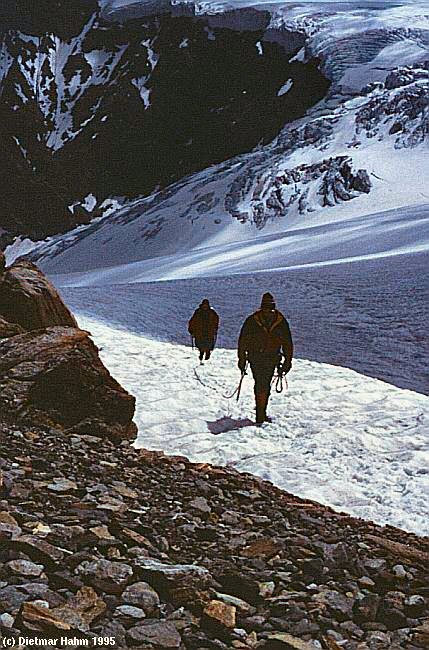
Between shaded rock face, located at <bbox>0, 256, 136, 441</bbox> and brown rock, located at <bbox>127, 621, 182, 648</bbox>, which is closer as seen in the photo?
brown rock, located at <bbox>127, 621, 182, 648</bbox>

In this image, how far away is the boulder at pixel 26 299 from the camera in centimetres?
443

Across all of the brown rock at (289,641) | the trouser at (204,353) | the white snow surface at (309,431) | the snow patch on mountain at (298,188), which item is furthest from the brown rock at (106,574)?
the snow patch on mountain at (298,188)

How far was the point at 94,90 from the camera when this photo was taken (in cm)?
4938

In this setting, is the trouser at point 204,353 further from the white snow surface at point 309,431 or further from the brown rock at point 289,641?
the brown rock at point 289,641

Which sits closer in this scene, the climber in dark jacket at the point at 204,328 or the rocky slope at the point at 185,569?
the rocky slope at the point at 185,569

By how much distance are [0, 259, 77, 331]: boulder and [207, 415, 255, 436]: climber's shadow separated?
42.6 inches

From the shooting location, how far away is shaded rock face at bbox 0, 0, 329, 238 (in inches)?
1628

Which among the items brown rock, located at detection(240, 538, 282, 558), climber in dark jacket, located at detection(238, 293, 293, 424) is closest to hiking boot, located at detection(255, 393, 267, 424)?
climber in dark jacket, located at detection(238, 293, 293, 424)

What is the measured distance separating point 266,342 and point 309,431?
1.73ft

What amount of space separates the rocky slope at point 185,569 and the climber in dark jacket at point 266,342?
155cm

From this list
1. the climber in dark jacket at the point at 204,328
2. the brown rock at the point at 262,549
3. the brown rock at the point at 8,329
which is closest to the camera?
the brown rock at the point at 262,549

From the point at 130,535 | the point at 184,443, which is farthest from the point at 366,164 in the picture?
the point at 130,535

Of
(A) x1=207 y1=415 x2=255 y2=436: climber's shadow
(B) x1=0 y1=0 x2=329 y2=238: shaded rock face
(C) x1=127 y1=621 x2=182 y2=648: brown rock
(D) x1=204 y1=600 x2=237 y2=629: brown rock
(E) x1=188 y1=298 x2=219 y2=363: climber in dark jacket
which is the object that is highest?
(B) x1=0 y1=0 x2=329 y2=238: shaded rock face

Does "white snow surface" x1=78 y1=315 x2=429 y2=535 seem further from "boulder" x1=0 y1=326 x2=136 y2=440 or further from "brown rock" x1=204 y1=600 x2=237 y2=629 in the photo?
"brown rock" x1=204 y1=600 x2=237 y2=629
